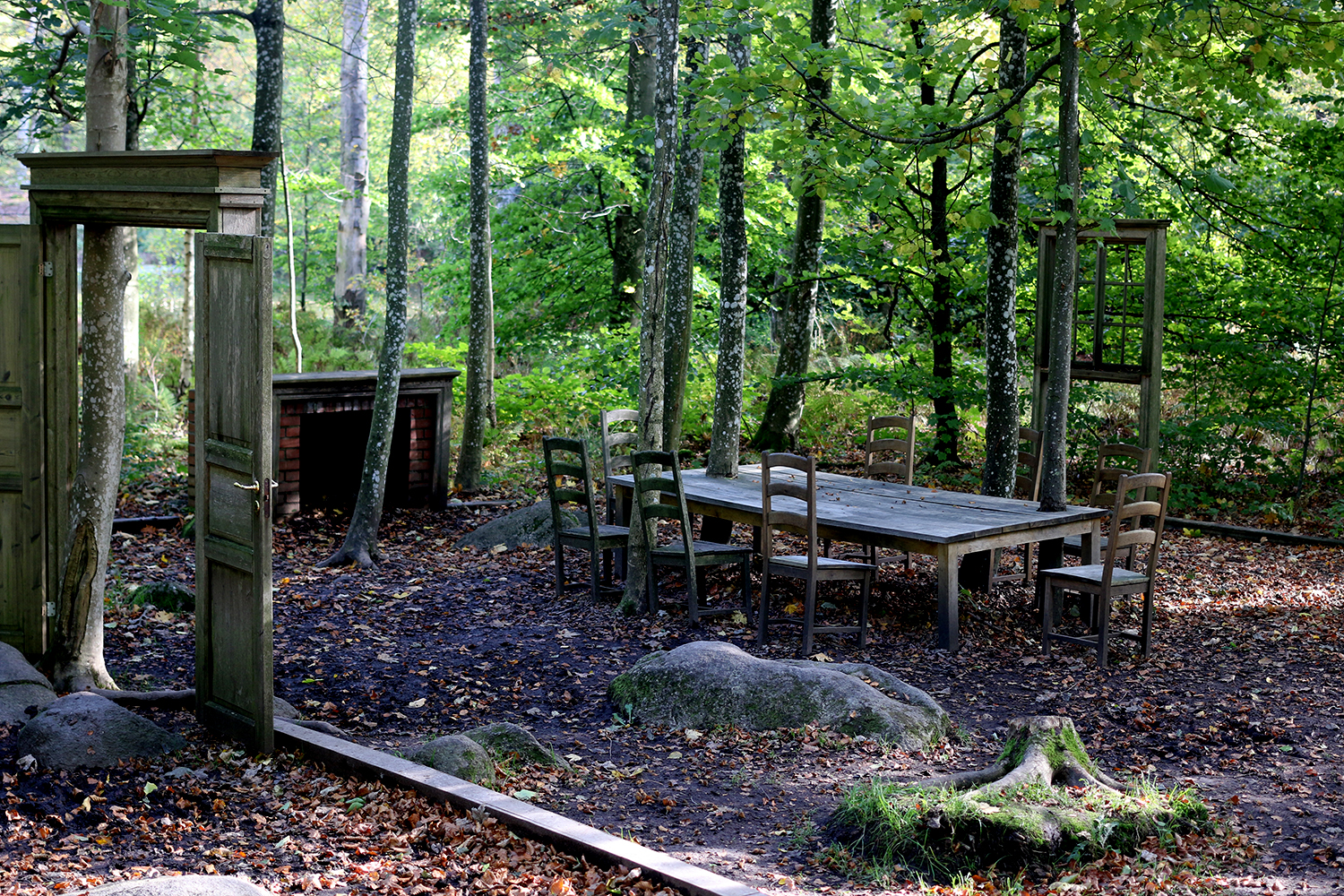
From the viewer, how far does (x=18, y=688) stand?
5254 mm

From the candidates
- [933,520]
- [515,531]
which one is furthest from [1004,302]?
[515,531]

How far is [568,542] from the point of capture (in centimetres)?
846

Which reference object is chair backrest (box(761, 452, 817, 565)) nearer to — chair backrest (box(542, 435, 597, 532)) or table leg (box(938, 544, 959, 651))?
table leg (box(938, 544, 959, 651))

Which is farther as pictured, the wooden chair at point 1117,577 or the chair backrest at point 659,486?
the chair backrest at point 659,486

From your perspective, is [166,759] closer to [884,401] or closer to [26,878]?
[26,878]

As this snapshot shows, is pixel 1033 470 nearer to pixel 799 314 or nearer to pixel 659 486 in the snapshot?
pixel 659 486

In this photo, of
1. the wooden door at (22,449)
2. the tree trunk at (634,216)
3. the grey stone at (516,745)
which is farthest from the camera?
the tree trunk at (634,216)

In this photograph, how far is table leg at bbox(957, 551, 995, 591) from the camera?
8.40 m

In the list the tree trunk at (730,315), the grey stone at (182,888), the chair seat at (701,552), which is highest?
the tree trunk at (730,315)

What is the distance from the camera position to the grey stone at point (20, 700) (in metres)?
5.01

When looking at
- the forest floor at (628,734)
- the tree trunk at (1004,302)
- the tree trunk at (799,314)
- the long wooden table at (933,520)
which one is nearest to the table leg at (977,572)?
the long wooden table at (933,520)

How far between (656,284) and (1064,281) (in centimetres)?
275

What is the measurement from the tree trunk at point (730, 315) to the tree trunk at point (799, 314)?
1.31 meters

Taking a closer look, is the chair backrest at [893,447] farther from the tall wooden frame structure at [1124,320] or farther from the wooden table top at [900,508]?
the tall wooden frame structure at [1124,320]
